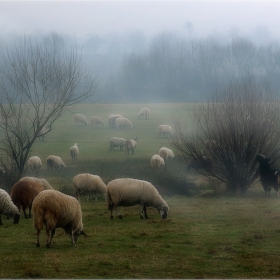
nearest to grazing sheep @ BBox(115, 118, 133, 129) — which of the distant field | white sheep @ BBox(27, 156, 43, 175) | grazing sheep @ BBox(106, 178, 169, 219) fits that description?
the distant field

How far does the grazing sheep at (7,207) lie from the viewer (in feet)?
57.3

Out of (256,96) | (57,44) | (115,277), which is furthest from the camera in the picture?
(57,44)

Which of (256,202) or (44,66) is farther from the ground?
(44,66)

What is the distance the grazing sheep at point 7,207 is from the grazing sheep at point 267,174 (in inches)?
503

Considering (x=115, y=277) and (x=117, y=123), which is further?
(x=117, y=123)

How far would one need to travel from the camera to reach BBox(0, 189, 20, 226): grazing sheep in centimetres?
1747

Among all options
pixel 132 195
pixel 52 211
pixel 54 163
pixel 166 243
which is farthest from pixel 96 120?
pixel 52 211

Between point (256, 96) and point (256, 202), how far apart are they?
18.6 feet

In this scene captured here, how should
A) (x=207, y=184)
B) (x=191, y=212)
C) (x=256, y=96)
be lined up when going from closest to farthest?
(x=191, y=212) < (x=256, y=96) < (x=207, y=184)

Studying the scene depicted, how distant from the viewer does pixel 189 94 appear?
3265 inches

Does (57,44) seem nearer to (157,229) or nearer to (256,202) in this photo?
(256,202)

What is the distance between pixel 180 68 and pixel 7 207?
2735 inches

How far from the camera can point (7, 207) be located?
1758cm

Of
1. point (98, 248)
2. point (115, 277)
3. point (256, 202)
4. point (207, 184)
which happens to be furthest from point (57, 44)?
point (115, 277)
